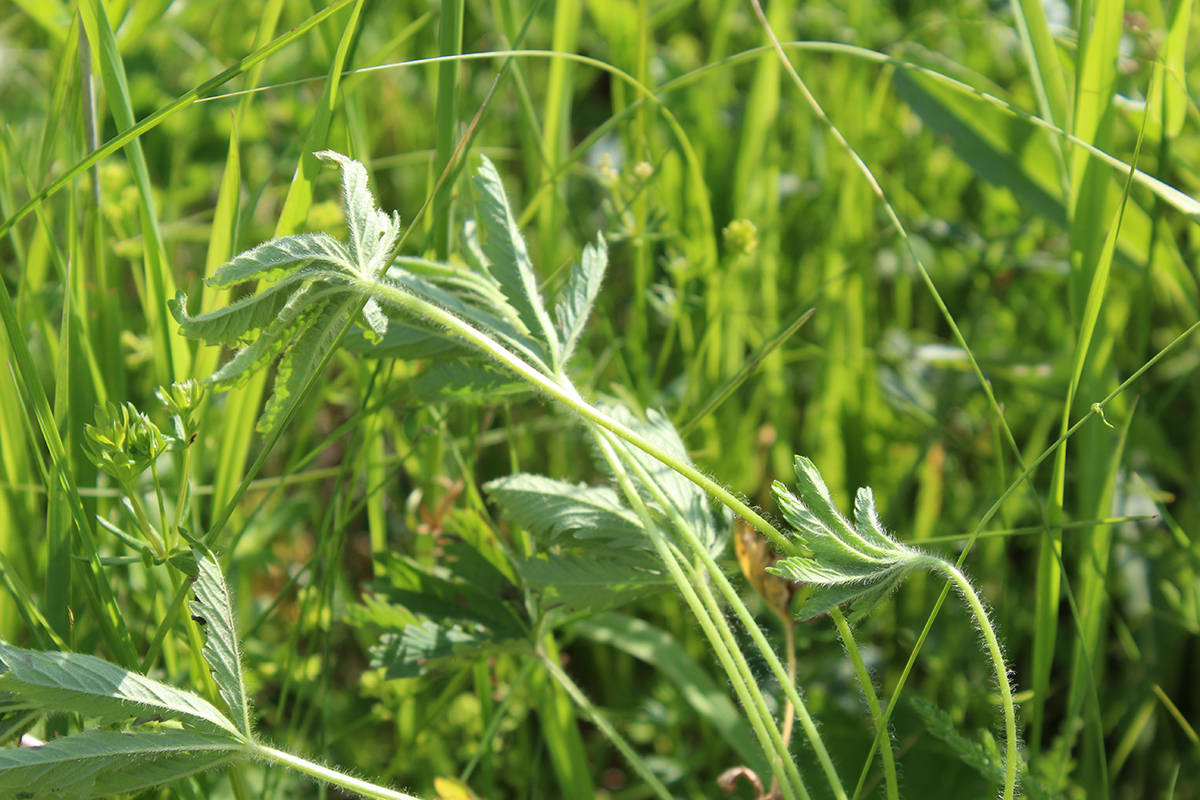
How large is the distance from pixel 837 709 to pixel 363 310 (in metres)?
1.08

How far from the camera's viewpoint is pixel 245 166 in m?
2.31

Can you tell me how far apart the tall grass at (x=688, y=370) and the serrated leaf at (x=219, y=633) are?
4.1 inches

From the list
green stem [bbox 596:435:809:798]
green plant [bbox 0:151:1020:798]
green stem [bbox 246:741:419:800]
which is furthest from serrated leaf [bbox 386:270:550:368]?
green stem [bbox 246:741:419:800]

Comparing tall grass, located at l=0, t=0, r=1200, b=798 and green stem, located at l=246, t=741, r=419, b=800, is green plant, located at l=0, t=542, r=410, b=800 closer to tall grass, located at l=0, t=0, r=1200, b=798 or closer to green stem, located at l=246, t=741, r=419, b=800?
green stem, located at l=246, t=741, r=419, b=800

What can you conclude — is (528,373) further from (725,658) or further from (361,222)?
(725,658)

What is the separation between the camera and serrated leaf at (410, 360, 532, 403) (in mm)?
1019

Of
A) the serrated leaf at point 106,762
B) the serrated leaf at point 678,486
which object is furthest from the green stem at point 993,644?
the serrated leaf at point 106,762

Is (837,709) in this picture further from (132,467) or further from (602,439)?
(132,467)

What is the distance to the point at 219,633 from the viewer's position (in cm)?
83

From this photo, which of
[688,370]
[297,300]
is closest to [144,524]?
[297,300]

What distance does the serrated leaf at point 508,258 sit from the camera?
0.98 metres

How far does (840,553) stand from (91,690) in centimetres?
69

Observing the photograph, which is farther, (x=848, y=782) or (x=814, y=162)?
(x=814, y=162)

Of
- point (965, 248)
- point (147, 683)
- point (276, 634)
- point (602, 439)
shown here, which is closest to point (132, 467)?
point (147, 683)
